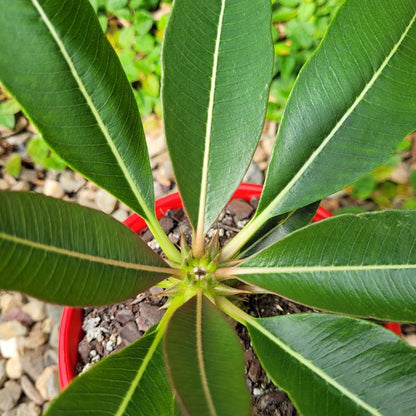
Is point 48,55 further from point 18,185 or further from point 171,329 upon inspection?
point 18,185

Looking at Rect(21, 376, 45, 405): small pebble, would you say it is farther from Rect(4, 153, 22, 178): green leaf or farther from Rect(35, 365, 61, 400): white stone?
Rect(4, 153, 22, 178): green leaf

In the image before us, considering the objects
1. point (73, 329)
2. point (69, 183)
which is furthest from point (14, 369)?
point (69, 183)

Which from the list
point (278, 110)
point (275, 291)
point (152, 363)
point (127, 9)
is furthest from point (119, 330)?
point (127, 9)

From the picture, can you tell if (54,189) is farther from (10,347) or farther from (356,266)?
(356,266)

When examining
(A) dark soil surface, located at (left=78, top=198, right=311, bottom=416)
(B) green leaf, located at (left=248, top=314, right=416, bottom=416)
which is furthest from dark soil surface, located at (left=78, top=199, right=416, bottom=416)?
(B) green leaf, located at (left=248, top=314, right=416, bottom=416)

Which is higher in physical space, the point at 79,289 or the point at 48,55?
the point at 48,55
